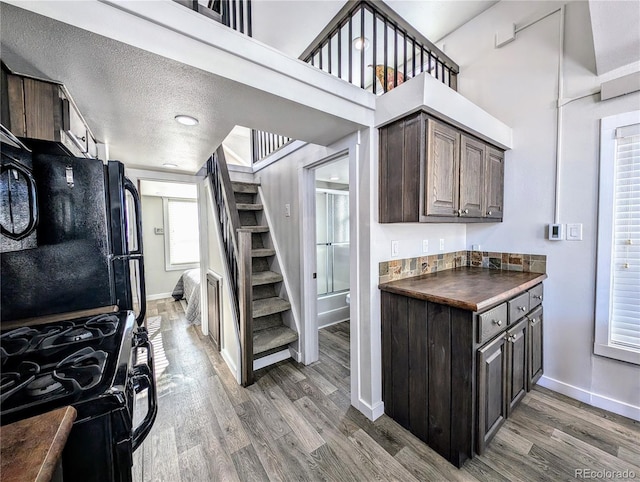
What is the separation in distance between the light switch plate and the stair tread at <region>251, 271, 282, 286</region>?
8.81 feet

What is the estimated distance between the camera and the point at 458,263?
2678 millimetres

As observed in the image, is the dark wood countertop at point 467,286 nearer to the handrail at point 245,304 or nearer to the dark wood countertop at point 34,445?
the handrail at point 245,304

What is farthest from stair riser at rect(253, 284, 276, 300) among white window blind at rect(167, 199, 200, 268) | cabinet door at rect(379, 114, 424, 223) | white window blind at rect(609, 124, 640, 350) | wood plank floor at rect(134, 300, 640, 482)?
white window blind at rect(167, 199, 200, 268)

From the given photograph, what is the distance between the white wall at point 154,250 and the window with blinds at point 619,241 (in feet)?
21.5

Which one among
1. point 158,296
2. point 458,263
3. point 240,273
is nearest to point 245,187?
point 240,273

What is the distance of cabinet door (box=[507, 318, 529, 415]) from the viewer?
5.53ft

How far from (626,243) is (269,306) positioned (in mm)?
2987

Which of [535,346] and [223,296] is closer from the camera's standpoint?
[535,346]

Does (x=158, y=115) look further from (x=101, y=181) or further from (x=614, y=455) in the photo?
(x=614, y=455)

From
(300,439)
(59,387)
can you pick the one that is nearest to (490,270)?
(300,439)

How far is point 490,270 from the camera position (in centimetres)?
245

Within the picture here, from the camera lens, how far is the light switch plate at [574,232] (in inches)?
79.3

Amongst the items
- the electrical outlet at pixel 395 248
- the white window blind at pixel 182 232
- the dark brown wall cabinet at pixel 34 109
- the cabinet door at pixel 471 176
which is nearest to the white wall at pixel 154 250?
the white window blind at pixel 182 232

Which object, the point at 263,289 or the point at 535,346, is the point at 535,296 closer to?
the point at 535,346
